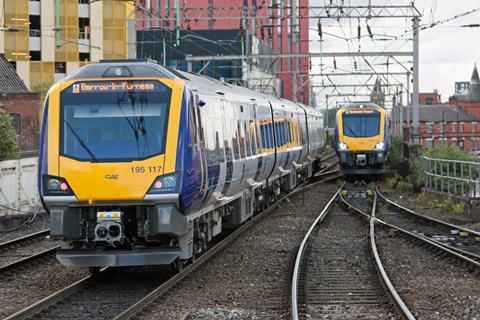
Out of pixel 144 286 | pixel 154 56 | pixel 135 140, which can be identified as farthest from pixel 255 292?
pixel 154 56

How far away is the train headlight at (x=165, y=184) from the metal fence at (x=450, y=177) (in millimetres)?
13236

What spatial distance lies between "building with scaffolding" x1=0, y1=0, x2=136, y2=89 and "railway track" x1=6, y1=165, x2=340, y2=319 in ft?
162

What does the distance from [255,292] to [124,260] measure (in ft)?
5.58

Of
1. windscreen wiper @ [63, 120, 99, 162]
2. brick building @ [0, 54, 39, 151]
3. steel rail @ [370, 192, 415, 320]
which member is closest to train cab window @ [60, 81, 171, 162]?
windscreen wiper @ [63, 120, 99, 162]

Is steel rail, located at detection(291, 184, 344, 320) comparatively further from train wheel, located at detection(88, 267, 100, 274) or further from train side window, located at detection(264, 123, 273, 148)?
train wheel, located at detection(88, 267, 100, 274)

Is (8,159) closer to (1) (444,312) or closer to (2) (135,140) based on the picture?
(2) (135,140)

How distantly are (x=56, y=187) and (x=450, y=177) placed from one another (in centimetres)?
1529

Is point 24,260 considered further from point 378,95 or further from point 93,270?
point 378,95

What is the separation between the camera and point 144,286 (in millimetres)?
12469

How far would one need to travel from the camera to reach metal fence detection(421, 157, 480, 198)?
2441cm

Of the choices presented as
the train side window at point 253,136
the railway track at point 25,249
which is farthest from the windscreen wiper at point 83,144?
the train side window at point 253,136

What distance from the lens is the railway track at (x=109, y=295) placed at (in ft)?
34.3

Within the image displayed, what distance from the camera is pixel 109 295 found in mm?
11781

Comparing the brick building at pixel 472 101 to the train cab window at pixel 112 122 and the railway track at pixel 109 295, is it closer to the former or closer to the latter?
the railway track at pixel 109 295
